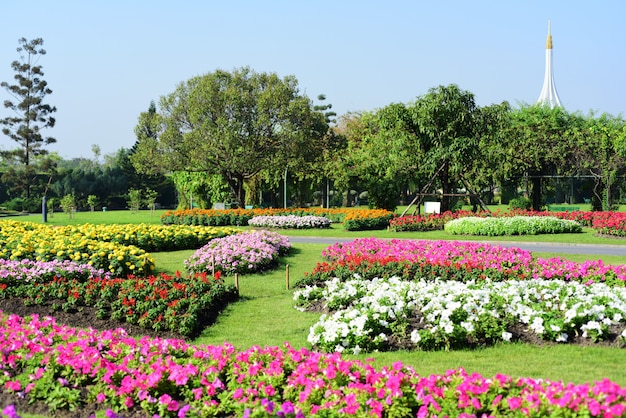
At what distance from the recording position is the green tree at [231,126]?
32.0 m

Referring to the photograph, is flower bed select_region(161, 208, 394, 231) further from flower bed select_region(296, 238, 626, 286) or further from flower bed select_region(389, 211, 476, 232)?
flower bed select_region(296, 238, 626, 286)

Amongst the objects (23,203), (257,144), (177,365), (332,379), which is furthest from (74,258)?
(23,203)

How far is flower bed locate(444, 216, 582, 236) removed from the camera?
21.2 m

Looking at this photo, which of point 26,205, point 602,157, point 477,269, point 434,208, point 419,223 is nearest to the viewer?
point 477,269

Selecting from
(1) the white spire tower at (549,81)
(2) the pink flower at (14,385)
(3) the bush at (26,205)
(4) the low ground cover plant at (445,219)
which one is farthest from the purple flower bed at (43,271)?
(1) the white spire tower at (549,81)

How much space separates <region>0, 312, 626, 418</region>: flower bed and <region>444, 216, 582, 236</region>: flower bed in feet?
54.1

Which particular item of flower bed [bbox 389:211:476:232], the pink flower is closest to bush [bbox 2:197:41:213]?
flower bed [bbox 389:211:476:232]

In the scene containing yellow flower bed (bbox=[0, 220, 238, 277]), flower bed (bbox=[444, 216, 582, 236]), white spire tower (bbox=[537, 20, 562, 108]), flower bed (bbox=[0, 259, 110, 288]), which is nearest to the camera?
flower bed (bbox=[0, 259, 110, 288])

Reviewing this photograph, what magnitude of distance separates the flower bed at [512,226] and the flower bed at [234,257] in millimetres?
9256

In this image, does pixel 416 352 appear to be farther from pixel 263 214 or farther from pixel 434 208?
pixel 263 214

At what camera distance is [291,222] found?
26.1 meters

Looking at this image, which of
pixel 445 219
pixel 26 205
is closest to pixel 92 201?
pixel 26 205

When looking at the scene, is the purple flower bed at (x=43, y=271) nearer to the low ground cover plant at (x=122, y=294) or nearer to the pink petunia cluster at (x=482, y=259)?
the low ground cover plant at (x=122, y=294)

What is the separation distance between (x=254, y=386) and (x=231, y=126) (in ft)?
91.4
